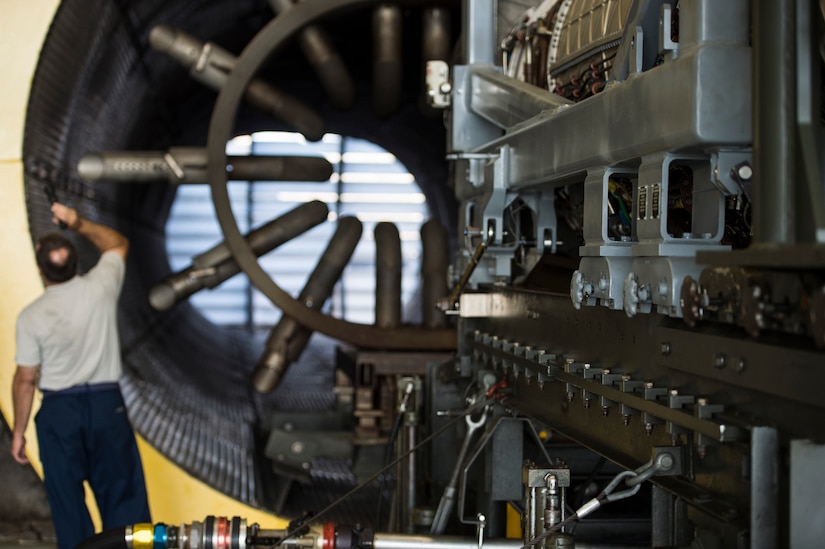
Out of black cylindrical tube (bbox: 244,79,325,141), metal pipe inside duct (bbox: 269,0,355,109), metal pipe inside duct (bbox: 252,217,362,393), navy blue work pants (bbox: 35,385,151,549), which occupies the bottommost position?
navy blue work pants (bbox: 35,385,151,549)

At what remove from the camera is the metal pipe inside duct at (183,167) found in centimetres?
459

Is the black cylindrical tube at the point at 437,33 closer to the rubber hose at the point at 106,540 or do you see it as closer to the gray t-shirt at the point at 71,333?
the gray t-shirt at the point at 71,333

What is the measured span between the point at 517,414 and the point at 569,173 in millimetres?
865

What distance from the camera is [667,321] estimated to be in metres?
1.98

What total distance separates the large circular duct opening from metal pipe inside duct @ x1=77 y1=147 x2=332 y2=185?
0.14m

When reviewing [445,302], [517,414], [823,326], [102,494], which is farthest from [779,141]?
[102,494]

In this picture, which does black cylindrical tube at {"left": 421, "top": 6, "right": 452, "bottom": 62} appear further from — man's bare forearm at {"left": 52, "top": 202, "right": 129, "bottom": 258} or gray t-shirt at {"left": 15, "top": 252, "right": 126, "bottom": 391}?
gray t-shirt at {"left": 15, "top": 252, "right": 126, "bottom": 391}

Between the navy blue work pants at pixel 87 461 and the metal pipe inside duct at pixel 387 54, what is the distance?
2077 mm

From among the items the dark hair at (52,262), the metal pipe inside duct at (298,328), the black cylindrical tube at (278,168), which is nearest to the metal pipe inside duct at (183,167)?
the black cylindrical tube at (278,168)

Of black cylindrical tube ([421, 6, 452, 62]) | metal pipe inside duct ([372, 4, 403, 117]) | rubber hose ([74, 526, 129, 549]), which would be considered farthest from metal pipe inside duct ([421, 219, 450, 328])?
rubber hose ([74, 526, 129, 549])

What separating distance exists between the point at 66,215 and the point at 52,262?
262mm

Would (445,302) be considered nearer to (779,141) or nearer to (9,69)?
(9,69)

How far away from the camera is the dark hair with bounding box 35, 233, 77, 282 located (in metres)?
3.86

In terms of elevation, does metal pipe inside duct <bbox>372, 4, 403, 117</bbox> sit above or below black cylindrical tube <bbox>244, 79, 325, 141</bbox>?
above
